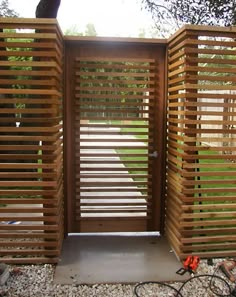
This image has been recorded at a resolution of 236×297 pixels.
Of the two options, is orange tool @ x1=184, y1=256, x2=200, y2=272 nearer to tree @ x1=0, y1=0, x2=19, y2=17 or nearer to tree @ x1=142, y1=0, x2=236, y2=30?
tree @ x1=142, y1=0, x2=236, y2=30

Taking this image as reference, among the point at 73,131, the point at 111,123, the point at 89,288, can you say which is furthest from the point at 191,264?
the point at 73,131

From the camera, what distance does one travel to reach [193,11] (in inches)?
239

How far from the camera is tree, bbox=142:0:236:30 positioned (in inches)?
231

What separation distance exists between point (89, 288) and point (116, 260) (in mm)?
535

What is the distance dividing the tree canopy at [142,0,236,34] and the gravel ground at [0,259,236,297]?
4.82 m

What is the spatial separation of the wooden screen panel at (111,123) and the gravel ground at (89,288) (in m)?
1.03

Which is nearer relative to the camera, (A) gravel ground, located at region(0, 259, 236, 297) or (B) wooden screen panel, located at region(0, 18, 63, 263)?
(A) gravel ground, located at region(0, 259, 236, 297)

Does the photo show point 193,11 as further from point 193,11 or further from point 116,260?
point 116,260

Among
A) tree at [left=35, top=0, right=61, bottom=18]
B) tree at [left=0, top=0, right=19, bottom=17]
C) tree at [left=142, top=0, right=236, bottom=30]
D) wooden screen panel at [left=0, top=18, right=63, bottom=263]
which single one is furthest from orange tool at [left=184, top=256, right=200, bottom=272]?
tree at [left=0, top=0, right=19, bottom=17]

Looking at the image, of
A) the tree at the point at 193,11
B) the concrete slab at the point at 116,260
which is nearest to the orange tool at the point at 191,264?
the concrete slab at the point at 116,260

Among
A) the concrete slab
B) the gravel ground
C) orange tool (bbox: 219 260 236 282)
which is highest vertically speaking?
orange tool (bbox: 219 260 236 282)

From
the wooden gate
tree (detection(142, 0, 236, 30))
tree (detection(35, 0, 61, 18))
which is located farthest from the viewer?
tree (detection(142, 0, 236, 30))

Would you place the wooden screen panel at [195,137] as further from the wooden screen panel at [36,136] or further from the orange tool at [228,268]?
the wooden screen panel at [36,136]

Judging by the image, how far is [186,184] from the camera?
10.0ft
